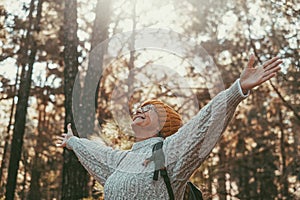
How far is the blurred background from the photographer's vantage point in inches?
220

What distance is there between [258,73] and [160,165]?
57 cm

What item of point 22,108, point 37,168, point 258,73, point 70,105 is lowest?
point 37,168

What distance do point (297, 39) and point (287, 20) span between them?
0.36 m

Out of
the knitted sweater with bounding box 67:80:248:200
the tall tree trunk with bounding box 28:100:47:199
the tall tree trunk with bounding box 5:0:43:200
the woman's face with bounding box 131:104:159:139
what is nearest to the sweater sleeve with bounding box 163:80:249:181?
the knitted sweater with bounding box 67:80:248:200

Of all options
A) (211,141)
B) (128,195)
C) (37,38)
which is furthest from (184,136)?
(37,38)

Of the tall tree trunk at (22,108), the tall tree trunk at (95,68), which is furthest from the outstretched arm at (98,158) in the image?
the tall tree trunk at (22,108)

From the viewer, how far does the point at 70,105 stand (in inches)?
198

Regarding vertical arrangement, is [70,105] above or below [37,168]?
above

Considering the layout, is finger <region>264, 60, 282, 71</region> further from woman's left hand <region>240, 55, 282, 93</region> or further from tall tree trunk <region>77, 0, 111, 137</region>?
tall tree trunk <region>77, 0, 111, 137</region>

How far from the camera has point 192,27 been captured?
1020 centimetres

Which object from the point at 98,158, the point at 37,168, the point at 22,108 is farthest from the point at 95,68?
the point at 37,168

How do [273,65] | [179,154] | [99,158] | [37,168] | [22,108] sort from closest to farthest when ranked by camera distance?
[273,65] < [179,154] < [99,158] < [22,108] < [37,168]

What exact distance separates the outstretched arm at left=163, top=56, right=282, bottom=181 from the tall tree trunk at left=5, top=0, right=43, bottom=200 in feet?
23.1

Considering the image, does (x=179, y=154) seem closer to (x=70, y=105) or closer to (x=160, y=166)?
(x=160, y=166)
